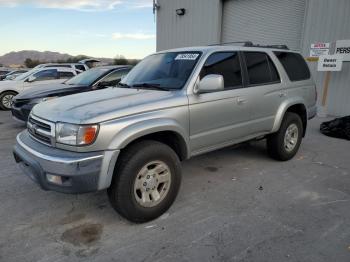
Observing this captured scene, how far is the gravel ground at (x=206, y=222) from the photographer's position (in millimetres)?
2781

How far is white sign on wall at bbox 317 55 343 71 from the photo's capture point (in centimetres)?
853

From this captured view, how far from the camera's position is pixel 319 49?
29.5ft

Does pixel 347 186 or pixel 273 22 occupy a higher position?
pixel 273 22

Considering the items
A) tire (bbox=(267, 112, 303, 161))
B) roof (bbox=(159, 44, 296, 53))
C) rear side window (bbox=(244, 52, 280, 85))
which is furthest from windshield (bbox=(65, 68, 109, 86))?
tire (bbox=(267, 112, 303, 161))

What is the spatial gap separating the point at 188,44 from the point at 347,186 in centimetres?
1045

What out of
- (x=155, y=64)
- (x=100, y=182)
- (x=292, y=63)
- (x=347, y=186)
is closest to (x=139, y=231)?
(x=100, y=182)

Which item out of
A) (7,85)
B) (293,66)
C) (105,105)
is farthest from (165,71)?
(7,85)

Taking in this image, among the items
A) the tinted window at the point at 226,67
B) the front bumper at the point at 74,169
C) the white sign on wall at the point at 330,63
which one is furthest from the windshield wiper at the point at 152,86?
the white sign on wall at the point at 330,63

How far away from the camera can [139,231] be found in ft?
10.3

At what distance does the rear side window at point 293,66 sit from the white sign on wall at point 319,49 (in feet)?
13.3

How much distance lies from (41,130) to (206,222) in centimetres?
197

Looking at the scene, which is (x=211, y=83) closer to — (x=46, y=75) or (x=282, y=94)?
(x=282, y=94)

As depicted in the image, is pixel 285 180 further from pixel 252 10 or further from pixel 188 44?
pixel 188 44

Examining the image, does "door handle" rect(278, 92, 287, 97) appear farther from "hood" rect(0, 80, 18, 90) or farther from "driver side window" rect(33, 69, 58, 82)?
"hood" rect(0, 80, 18, 90)
